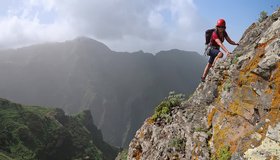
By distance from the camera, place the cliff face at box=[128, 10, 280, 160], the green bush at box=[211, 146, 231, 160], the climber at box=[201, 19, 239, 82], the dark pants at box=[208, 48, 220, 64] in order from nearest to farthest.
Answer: the cliff face at box=[128, 10, 280, 160], the green bush at box=[211, 146, 231, 160], the climber at box=[201, 19, 239, 82], the dark pants at box=[208, 48, 220, 64]

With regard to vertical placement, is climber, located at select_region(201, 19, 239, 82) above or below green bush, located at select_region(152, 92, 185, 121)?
above

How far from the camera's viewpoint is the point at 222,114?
14570 mm

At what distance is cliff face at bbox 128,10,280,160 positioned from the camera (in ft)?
39.5

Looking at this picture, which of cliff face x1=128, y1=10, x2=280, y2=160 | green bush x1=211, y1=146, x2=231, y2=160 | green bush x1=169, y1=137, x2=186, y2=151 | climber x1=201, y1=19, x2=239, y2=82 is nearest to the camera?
cliff face x1=128, y1=10, x2=280, y2=160

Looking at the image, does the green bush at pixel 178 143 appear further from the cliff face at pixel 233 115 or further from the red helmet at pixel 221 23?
the red helmet at pixel 221 23

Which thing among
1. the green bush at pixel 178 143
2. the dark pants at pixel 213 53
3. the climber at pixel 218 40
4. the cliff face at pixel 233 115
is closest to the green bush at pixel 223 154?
the cliff face at pixel 233 115

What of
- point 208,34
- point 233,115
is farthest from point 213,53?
point 233,115

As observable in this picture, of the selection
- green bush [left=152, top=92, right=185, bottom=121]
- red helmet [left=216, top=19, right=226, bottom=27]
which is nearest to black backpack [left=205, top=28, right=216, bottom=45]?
red helmet [left=216, top=19, right=226, bottom=27]

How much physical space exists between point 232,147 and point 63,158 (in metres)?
192

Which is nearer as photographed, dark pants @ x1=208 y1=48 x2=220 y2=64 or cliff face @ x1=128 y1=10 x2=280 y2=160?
cliff face @ x1=128 y1=10 x2=280 y2=160

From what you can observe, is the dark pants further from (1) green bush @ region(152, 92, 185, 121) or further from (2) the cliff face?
(1) green bush @ region(152, 92, 185, 121)

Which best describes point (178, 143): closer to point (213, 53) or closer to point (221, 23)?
point (213, 53)

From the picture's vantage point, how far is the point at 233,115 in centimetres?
1391

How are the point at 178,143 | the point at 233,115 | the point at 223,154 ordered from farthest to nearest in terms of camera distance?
the point at 178,143
the point at 233,115
the point at 223,154
